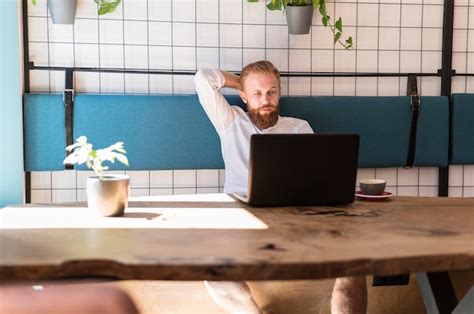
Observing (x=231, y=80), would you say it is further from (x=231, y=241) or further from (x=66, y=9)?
(x=231, y=241)

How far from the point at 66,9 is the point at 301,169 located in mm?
1745

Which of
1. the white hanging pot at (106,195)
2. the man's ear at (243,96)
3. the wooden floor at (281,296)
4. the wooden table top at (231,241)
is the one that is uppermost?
the man's ear at (243,96)

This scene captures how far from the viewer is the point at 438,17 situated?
3.69 meters

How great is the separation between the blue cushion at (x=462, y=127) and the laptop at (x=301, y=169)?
170 centimetres

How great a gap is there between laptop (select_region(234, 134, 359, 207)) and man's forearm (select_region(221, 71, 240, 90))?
4.01 ft

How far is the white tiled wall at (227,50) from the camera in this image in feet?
11.0

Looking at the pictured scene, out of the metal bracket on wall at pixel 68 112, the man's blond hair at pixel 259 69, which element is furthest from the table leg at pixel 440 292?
the metal bracket on wall at pixel 68 112

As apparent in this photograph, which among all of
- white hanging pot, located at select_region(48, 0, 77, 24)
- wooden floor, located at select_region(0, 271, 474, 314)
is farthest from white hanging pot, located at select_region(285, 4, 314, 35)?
wooden floor, located at select_region(0, 271, 474, 314)

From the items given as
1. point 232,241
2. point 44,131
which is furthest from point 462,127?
point 232,241

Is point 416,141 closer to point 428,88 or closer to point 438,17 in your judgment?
point 428,88

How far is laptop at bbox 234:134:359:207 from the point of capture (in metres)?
2.03

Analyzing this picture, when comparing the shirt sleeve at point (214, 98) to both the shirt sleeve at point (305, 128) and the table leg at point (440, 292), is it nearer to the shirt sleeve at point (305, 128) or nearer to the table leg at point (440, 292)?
the shirt sleeve at point (305, 128)

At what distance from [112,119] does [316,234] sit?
1.80 m

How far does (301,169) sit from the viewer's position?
205 centimetres
